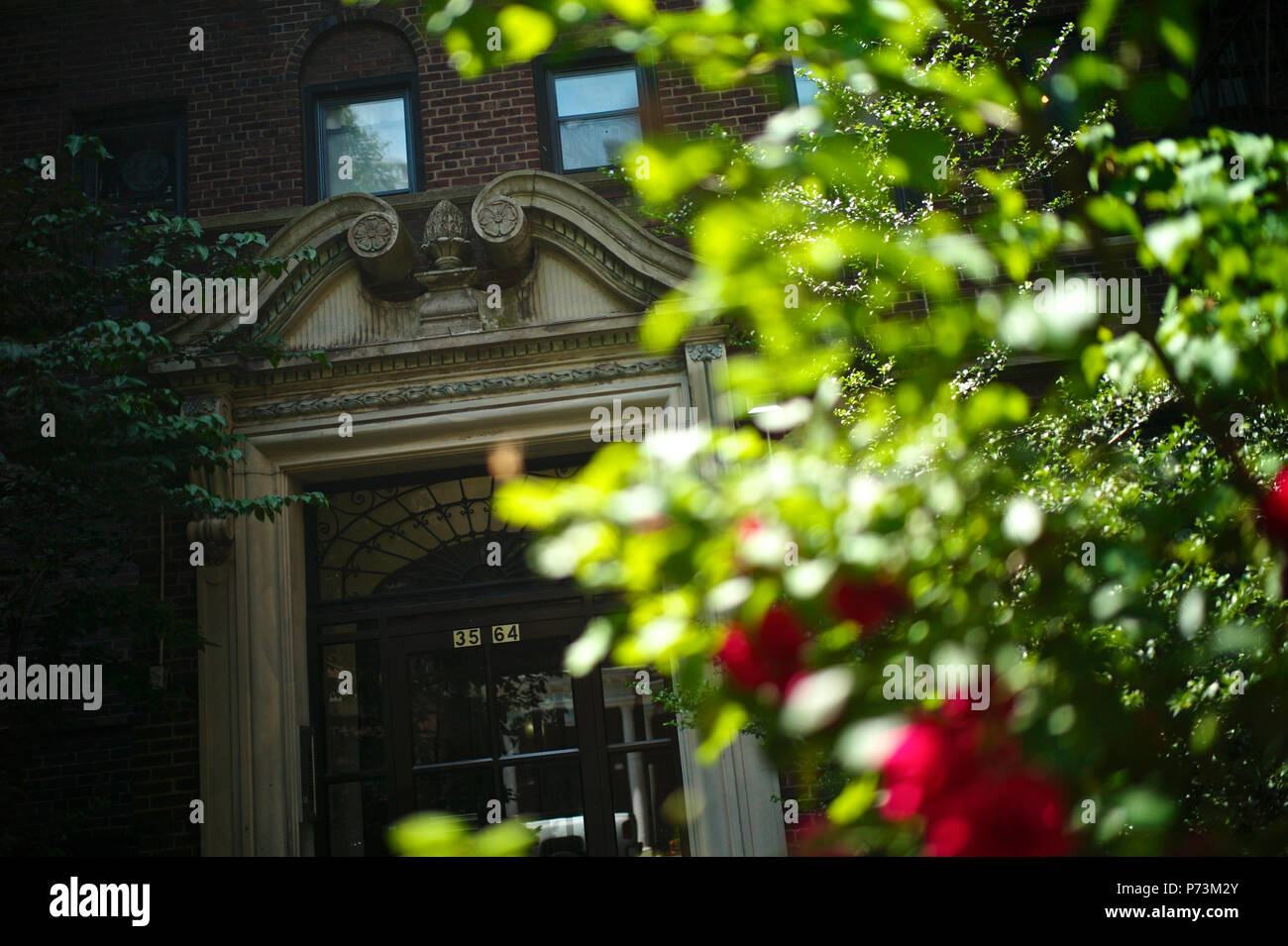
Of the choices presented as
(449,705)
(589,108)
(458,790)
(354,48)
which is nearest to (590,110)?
(589,108)

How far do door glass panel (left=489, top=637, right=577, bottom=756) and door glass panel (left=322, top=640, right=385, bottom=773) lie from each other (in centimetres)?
85

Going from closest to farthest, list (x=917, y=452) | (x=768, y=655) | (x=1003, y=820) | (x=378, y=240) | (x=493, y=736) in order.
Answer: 1. (x=1003, y=820)
2. (x=768, y=655)
3. (x=917, y=452)
4. (x=378, y=240)
5. (x=493, y=736)

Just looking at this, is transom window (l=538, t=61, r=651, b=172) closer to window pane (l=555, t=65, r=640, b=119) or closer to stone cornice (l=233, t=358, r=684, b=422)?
window pane (l=555, t=65, r=640, b=119)

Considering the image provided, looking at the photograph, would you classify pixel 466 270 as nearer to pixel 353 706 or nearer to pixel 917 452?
pixel 353 706

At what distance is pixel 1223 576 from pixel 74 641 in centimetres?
702

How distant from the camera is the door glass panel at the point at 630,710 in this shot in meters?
6.70

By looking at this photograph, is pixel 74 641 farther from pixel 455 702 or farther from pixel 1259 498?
pixel 1259 498

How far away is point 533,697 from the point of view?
22.2 ft

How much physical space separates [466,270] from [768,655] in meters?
5.81

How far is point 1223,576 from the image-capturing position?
2.71m

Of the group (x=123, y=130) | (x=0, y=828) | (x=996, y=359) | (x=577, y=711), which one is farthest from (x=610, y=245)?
(x=0, y=828)

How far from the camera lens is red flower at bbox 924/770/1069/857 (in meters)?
1.02

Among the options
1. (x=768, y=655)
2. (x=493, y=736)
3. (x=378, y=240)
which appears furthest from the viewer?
(x=493, y=736)

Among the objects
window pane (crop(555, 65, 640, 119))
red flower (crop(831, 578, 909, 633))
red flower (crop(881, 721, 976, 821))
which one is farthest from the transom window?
red flower (crop(881, 721, 976, 821))
